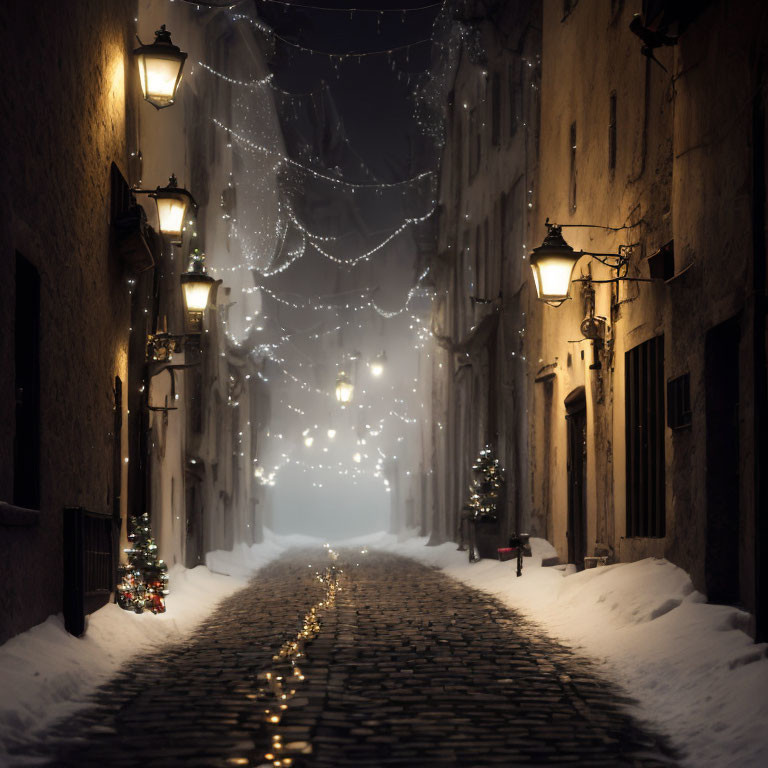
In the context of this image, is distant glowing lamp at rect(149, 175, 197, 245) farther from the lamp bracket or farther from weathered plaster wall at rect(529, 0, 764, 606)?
weathered plaster wall at rect(529, 0, 764, 606)

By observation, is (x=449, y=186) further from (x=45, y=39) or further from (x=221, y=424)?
(x=45, y=39)

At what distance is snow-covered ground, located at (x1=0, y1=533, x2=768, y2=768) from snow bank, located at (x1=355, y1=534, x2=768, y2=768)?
0.04 ft

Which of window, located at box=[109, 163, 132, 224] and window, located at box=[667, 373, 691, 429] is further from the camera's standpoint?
window, located at box=[109, 163, 132, 224]

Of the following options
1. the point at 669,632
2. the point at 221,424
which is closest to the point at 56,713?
the point at 669,632

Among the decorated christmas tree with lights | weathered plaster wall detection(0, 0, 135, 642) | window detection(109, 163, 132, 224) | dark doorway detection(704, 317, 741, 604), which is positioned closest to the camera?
weathered plaster wall detection(0, 0, 135, 642)

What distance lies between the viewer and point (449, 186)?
3438 centimetres

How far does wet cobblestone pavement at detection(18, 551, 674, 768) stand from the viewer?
6305 millimetres

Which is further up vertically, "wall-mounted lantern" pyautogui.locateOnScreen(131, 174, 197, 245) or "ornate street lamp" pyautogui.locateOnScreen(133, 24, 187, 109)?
"ornate street lamp" pyautogui.locateOnScreen(133, 24, 187, 109)

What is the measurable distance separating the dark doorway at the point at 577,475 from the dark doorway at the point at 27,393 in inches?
380

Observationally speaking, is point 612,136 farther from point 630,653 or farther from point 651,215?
point 630,653

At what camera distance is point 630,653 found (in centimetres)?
969

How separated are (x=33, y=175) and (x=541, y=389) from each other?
13.0 meters

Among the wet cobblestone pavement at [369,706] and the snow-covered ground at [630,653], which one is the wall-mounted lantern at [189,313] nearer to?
the snow-covered ground at [630,653]

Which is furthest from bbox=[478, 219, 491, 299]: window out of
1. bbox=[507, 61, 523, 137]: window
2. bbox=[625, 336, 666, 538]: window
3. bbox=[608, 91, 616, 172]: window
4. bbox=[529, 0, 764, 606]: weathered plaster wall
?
bbox=[625, 336, 666, 538]: window
